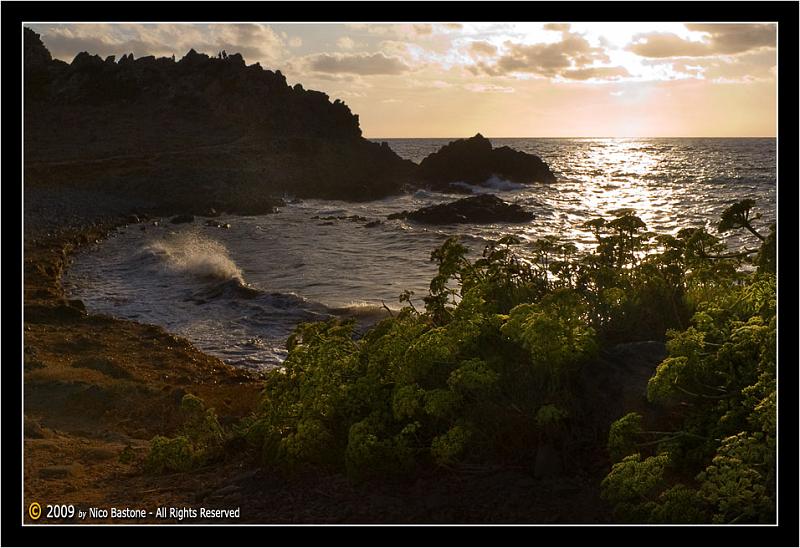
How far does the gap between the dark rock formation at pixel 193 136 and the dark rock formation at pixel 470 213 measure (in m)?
8.23

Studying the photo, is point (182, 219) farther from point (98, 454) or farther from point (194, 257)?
point (98, 454)

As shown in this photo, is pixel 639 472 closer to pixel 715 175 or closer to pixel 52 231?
pixel 52 231

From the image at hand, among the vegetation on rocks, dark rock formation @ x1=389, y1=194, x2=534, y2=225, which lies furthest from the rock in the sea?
the vegetation on rocks

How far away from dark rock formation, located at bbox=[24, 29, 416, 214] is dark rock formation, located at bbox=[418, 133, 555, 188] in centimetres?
209

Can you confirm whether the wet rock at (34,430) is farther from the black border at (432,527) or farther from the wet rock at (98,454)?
the black border at (432,527)

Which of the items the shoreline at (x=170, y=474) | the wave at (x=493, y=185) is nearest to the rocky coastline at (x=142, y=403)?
the shoreline at (x=170, y=474)

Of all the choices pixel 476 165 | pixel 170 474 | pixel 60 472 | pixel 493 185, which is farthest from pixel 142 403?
pixel 476 165

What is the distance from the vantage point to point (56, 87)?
2625 inches

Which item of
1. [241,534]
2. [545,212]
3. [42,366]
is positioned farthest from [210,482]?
[545,212]

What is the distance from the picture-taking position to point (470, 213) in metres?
37.5

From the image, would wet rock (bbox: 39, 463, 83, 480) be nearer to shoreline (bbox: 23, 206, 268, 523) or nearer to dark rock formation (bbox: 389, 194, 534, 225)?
shoreline (bbox: 23, 206, 268, 523)

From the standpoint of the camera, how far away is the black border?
438 centimetres

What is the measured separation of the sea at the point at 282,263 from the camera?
607 inches
